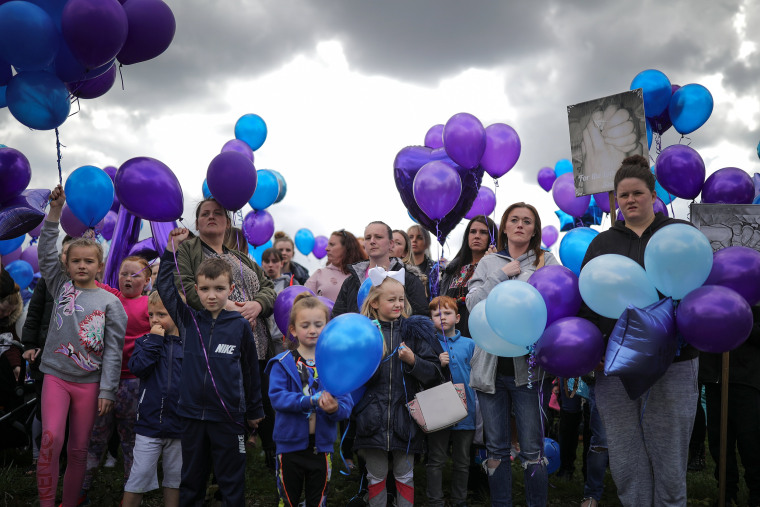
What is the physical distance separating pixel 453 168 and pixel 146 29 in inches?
94.2

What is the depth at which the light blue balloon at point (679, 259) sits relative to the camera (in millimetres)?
2395

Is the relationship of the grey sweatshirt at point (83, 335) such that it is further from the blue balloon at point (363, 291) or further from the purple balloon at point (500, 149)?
the purple balloon at point (500, 149)

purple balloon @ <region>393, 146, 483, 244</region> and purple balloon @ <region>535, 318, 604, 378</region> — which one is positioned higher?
purple balloon @ <region>393, 146, 483, 244</region>

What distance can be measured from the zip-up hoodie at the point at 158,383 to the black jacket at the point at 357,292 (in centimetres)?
114

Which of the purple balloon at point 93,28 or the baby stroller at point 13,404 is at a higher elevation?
the purple balloon at point 93,28

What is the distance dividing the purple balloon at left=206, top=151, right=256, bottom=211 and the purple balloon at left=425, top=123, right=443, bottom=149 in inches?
104

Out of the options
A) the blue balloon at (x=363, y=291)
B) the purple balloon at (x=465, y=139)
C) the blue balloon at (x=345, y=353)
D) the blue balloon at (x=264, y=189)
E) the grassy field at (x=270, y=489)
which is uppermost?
the purple balloon at (x=465, y=139)

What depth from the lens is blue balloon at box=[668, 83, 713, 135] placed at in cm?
582

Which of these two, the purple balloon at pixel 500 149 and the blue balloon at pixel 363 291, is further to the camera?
the purple balloon at pixel 500 149

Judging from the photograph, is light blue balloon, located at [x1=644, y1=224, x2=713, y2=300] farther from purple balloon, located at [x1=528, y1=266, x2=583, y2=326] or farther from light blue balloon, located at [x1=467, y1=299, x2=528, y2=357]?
light blue balloon, located at [x1=467, y1=299, x2=528, y2=357]

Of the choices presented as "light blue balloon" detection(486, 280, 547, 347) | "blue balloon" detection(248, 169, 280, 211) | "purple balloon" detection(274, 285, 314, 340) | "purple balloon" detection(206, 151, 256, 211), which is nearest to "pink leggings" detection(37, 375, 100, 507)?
"purple balloon" detection(274, 285, 314, 340)

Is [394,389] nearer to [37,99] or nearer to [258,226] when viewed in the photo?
[37,99]

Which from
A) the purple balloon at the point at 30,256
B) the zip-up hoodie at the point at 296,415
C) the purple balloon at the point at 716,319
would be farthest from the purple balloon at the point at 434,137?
the purple balloon at the point at 30,256

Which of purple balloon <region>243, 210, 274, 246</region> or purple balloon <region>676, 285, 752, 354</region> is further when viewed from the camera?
purple balloon <region>243, 210, 274, 246</region>
